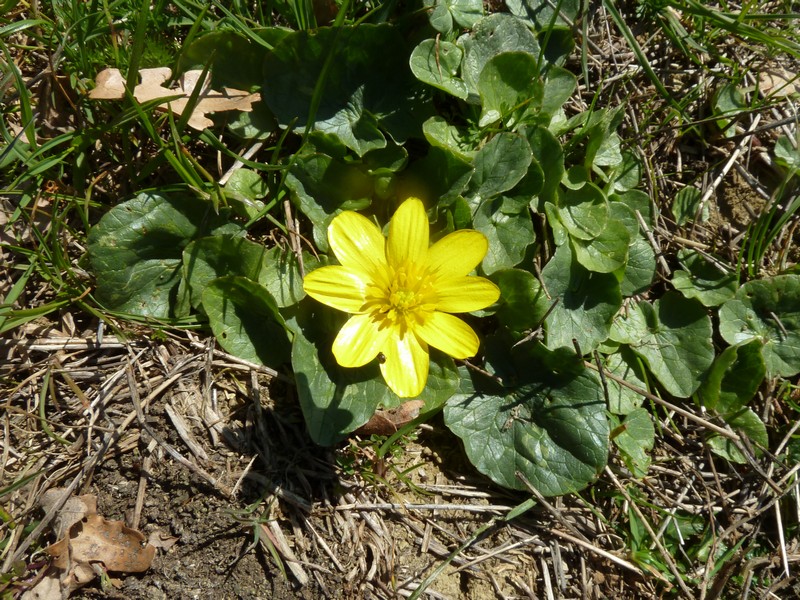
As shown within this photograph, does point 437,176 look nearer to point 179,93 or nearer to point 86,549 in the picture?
point 179,93

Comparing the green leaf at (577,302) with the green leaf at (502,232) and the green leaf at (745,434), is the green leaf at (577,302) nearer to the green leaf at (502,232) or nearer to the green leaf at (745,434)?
the green leaf at (502,232)

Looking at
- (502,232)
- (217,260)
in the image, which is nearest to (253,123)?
(217,260)

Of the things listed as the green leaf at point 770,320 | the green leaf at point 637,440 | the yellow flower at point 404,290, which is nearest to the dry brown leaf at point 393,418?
the yellow flower at point 404,290

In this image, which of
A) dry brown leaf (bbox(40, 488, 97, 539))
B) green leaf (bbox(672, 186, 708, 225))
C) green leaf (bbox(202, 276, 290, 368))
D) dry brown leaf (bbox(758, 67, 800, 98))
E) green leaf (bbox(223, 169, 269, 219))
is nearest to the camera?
dry brown leaf (bbox(40, 488, 97, 539))

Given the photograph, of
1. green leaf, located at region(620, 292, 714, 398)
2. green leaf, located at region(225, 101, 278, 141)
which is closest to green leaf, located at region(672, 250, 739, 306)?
green leaf, located at region(620, 292, 714, 398)

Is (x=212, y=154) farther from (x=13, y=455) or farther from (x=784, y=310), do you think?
(x=784, y=310)

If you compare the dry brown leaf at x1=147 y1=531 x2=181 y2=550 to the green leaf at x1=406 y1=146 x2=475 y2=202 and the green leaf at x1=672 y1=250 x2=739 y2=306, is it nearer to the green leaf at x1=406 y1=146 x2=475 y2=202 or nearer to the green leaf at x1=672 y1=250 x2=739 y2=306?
the green leaf at x1=406 y1=146 x2=475 y2=202
